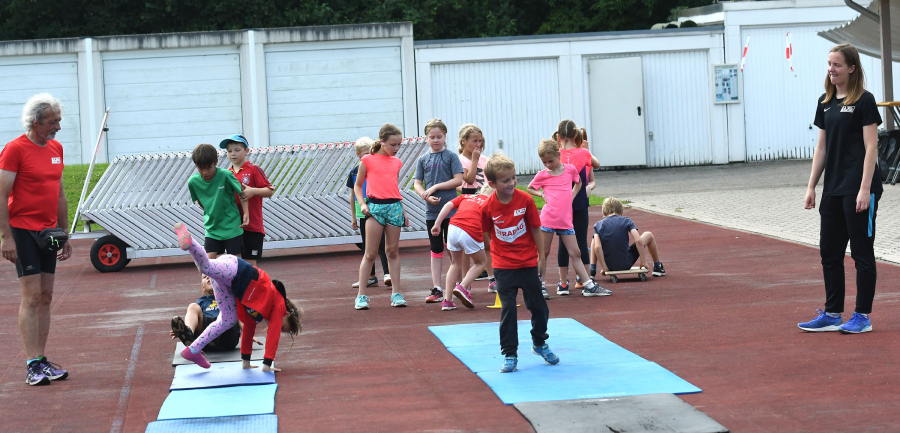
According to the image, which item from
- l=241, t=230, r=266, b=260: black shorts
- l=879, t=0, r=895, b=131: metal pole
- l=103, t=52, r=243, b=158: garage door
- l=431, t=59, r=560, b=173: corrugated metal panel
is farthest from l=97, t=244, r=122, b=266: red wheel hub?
l=879, t=0, r=895, b=131: metal pole

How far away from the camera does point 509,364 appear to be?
21.6 ft

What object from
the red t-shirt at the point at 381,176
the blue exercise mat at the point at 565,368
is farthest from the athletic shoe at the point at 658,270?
the red t-shirt at the point at 381,176

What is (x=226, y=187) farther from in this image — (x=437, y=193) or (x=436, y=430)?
(x=436, y=430)

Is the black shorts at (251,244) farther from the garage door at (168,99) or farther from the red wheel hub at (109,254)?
the garage door at (168,99)

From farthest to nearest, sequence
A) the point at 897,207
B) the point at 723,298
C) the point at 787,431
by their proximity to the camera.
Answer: the point at 897,207, the point at 723,298, the point at 787,431

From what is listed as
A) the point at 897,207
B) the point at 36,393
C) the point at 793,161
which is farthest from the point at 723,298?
the point at 793,161

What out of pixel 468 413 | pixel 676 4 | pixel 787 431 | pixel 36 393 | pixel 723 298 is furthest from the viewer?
pixel 676 4

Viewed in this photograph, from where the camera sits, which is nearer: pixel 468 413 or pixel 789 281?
pixel 468 413

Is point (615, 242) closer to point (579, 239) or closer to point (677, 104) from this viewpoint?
point (579, 239)

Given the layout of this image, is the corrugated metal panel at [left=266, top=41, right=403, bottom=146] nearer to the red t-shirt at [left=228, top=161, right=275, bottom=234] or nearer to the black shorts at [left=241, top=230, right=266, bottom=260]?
the red t-shirt at [left=228, top=161, right=275, bottom=234]

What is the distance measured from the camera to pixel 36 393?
6.46 metres

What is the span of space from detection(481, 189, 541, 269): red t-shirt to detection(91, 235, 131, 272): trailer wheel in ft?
27.7

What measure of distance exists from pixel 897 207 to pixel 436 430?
41.3 feet

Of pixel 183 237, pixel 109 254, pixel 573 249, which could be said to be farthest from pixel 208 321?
pixel 109 254
